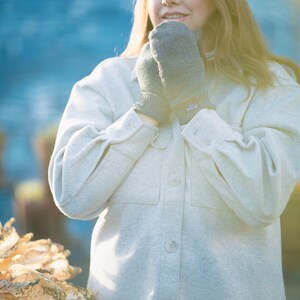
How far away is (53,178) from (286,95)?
652 millimetres

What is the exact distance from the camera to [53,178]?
1.98 meters

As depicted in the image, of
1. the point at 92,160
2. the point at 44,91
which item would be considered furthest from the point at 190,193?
the point at 44,91

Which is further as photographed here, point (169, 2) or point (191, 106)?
point (169, 2)

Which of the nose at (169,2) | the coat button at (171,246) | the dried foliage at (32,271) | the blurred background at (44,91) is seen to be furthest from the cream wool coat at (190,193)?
the blurred background at (44,91)

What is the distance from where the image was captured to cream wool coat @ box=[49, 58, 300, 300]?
186 centimetres

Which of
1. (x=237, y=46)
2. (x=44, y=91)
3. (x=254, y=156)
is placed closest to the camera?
(x=254, y=156)

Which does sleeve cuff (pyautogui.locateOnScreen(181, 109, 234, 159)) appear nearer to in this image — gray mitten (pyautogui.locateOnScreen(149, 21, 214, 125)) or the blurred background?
gray mitten (pyautogui.locateOnScreen(149, 21, 214, 125))

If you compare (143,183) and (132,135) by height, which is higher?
(132,135)

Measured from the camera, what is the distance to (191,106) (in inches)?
75.9

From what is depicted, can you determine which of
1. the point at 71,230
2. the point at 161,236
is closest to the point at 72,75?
the point at 71,230

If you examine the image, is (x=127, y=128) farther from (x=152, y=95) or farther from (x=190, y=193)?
(x=190, y=193)

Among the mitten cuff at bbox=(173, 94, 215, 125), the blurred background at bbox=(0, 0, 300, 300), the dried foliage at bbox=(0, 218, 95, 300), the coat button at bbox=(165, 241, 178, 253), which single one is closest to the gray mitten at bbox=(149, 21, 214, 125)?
the mitten cuff at bbox=(173, 94, 215, 125)

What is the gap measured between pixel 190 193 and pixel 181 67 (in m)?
0.32

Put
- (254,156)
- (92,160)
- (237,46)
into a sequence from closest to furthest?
(254,156) → (92,160) → (237,46)
